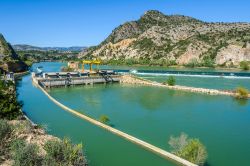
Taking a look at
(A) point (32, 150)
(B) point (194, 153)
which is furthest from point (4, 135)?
(B) point (194, 153)

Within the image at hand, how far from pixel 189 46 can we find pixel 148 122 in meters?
103

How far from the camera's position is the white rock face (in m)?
114

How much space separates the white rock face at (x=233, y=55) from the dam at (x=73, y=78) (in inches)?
2338

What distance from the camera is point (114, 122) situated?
2967 cm

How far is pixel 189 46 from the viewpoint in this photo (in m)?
128

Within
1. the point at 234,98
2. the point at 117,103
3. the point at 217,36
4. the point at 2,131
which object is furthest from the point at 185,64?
the point at 2,131

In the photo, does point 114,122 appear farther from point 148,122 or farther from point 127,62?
point 127,62

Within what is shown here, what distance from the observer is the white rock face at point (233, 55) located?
114500mm

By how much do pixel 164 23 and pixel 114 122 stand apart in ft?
537

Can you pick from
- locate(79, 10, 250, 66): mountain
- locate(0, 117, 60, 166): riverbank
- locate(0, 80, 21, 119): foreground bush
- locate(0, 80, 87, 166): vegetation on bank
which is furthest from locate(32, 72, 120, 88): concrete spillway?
locate(79, 10, 250, 66): mountain

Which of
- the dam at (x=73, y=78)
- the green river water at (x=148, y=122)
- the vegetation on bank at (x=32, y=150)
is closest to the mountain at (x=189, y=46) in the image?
the dam at (x=73, y=78)

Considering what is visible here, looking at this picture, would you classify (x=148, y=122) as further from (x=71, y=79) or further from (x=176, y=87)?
(x=71, y=79)

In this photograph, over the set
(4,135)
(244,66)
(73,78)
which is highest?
(4,135)

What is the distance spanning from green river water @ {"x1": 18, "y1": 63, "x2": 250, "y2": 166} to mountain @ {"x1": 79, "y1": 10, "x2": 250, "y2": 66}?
2866 inches
